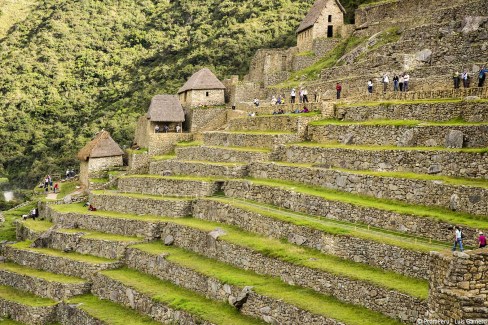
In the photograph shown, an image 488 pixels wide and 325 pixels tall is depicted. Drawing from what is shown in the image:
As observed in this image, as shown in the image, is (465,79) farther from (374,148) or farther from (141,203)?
(141,203)

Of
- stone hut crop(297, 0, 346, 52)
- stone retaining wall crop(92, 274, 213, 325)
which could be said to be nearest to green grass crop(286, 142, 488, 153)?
stone retaining wall crop(92, 274, 213, 325)

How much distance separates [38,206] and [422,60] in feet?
72.2

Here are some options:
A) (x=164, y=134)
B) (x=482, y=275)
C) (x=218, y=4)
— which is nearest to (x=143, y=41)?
(x=218, y=4)

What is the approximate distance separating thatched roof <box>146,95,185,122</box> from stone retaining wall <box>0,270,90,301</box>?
478 inches

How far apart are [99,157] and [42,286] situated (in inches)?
469

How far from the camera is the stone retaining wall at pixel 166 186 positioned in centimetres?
2948

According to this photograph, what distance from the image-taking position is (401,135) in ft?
78.5

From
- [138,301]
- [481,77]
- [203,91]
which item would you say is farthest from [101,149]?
[481,77]

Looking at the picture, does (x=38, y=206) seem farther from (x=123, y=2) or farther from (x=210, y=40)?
(x=123, y=2)

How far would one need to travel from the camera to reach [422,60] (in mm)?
30703

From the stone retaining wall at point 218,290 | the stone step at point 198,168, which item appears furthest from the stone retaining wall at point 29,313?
the stone step at point 198,168

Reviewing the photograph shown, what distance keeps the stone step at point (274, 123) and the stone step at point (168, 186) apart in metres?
4.18

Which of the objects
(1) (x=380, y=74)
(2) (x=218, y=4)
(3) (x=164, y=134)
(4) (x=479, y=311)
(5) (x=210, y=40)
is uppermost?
(2) (x=218, y=4)

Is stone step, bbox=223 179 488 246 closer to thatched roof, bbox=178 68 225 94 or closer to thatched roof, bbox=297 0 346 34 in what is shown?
thatched roof, bbox=178 68 225 94
